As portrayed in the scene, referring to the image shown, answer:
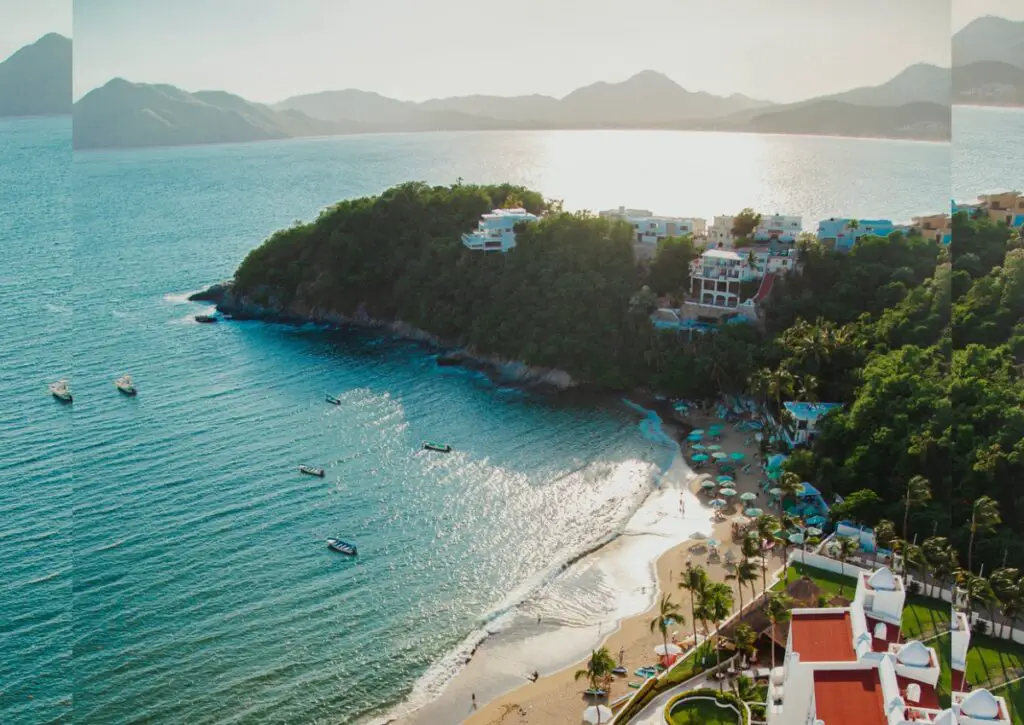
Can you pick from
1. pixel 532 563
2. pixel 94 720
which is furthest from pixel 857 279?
pixel 94 720

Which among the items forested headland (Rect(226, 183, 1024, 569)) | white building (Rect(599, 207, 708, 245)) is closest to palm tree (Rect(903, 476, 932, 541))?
forested headland (Rect(226, 183, 1024, 569))

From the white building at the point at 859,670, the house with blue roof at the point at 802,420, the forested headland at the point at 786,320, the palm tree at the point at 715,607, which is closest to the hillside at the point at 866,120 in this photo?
the forested headland at the point at 786,320

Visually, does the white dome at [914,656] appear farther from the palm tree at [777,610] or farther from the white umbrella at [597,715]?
the white umbrella at [597,715]

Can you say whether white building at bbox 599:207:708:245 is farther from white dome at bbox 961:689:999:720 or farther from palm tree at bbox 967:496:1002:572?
white dome at bbox 961:689:999:720

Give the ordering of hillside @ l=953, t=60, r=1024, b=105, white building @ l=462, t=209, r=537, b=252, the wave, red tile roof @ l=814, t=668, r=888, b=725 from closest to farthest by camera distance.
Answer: red tile roof @ l=814, t=668, r=888, b=725
the wave
hillside @ l=953, t=60, r=1024, b=105
white building @ l=462, t=209, r=537, b=252

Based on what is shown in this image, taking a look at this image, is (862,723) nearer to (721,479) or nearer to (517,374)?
(721,479)
